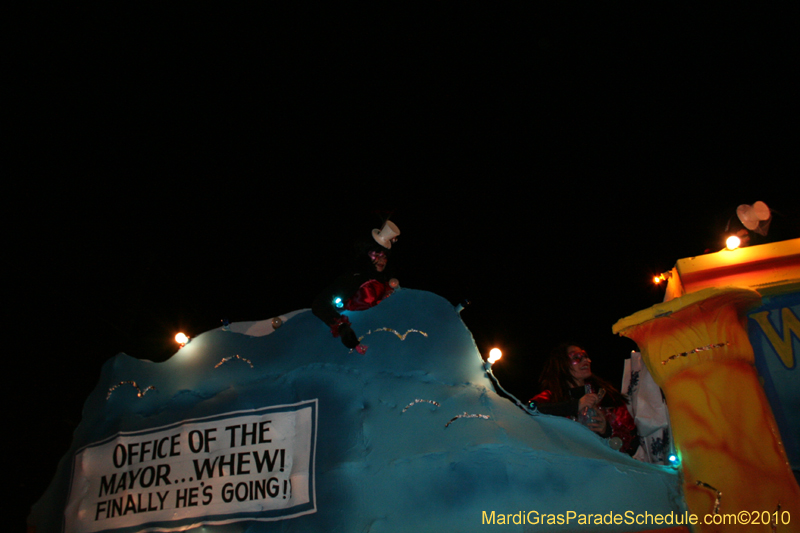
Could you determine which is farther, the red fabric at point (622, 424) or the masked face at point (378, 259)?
the masked face at point (378, 259)

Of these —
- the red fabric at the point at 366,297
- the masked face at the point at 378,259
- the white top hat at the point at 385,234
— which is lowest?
the red fabric at the point at 366,297

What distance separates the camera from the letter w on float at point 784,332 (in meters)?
3.13

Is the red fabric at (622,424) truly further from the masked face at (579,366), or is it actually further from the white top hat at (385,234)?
the white top hat at (385,234)

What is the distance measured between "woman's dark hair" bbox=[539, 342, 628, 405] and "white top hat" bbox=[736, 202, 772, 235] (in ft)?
5.21

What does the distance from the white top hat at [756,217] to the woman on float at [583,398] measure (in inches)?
61.9

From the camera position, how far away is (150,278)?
6.72 metres

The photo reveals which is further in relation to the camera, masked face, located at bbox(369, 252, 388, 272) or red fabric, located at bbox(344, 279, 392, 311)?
masked face, located at bbox(369, 252, 388, 272)

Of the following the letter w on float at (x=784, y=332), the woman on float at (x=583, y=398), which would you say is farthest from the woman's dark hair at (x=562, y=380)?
the letter w on float at (x=784, y=332)

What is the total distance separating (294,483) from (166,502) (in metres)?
0.90

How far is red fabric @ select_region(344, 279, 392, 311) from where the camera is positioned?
136 inches

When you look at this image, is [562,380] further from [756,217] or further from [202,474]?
[202,474]

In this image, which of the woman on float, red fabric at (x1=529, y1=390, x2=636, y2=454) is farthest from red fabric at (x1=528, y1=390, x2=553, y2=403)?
red fabric at (x1=529, y1=390, x2=636, y2=454)

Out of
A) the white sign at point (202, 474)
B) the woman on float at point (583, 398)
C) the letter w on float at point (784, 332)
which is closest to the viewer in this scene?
the white sign at point (202, 474)

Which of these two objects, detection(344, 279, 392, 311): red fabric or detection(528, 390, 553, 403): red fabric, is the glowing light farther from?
detection(344, 279, 392, 311): red fabric
